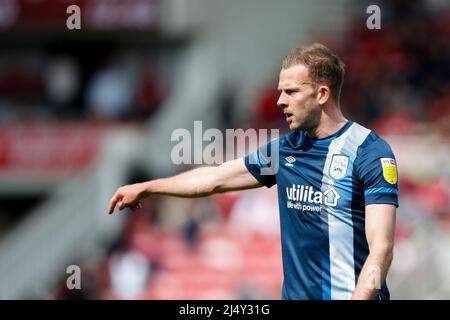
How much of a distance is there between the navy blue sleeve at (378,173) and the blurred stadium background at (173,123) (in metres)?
6.42

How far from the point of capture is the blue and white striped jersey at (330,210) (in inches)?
210

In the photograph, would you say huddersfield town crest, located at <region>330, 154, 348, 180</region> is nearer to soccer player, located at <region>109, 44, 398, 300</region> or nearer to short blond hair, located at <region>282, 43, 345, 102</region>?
soccer player, located at <region>109, 44, 398, 300</region>

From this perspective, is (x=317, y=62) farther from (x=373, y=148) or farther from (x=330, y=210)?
(x=330, y=210)

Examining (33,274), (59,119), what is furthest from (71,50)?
(33,274)

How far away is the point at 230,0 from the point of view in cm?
1973

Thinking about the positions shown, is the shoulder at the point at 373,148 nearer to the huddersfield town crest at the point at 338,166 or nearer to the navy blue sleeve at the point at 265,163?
the huddersfield town crest at the point at 338,166

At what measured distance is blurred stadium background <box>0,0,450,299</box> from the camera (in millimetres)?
13625

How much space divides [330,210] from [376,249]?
52cm

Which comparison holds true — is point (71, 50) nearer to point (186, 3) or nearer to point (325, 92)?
point (186, 3)

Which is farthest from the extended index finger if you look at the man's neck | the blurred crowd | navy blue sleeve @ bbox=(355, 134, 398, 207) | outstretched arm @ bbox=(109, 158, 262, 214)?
the blurred crowd

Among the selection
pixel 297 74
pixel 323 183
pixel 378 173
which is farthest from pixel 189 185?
pixel 378 173

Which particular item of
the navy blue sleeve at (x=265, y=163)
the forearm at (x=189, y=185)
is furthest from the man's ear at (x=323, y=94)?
the forearm at (x=189, y=185)

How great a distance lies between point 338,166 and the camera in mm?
5414
